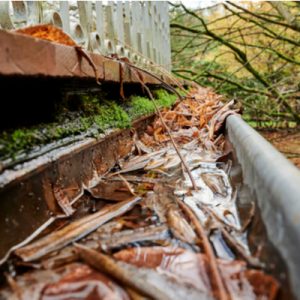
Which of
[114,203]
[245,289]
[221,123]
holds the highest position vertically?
[245,289]

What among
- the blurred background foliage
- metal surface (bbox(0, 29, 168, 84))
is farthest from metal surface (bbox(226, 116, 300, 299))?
the blurred background foliage

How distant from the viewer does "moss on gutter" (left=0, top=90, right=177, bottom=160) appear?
2.60ft

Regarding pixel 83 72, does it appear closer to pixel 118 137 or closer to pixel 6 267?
pixel 6 267

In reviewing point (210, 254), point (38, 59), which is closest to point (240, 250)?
point (210, 254)

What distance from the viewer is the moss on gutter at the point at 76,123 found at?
2.60 ft

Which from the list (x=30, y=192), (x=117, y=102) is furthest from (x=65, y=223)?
(x=117, y=102)

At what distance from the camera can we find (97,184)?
122cm

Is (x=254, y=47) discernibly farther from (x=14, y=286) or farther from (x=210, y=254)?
(x=14, y=286)

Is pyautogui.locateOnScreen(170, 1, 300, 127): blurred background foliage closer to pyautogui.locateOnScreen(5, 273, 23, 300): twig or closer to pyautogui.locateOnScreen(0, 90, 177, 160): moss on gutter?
pyautogui.locateOnScreen(0, 90, 177, 160): moss on gutter

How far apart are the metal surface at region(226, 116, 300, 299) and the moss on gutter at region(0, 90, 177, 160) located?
55 centimetres

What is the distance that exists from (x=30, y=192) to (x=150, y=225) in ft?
0.97

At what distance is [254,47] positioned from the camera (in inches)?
267

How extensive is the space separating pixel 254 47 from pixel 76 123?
636cm

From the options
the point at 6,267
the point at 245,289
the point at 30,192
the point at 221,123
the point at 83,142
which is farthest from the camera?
the point at 221,123
